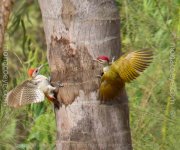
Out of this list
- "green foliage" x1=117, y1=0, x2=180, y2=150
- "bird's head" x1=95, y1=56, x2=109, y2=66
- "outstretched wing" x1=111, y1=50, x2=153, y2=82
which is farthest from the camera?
"green foliage" x1=117, y1=0, x2=180, y2=150

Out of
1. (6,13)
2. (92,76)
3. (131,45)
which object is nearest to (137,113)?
(131,45)

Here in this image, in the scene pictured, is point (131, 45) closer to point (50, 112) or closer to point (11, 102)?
point (50, 112)

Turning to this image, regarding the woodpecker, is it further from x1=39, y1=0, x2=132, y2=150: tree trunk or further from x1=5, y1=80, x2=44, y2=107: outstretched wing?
x1=39, y1=0, x2=132, y2=150: tree trunk

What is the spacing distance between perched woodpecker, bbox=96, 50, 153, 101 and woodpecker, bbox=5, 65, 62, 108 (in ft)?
1.15

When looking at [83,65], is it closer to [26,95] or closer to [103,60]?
[103,60]

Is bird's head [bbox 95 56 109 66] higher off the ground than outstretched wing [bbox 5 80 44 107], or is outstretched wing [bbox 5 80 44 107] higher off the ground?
bird's head [bbox 95 56 109 66]

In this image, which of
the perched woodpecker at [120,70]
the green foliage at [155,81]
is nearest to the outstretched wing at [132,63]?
the perched woodpecker at [120,70]

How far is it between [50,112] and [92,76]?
2676 millimetres

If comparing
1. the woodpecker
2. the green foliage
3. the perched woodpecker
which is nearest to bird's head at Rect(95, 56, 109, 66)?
the perched woodpecker

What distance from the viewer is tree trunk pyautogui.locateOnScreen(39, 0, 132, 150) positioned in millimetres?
5086

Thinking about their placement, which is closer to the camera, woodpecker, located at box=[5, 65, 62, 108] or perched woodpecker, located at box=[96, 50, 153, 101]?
perched woodpecker, located at box=[96, 50, 153, 101]

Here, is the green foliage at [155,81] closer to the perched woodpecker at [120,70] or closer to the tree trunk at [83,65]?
the tree trunk at [83,65]

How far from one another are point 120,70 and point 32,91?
0.61 meters

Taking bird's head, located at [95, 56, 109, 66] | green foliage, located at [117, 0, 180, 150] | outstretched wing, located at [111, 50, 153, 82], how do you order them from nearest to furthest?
outstretched wing, located at [111, 50, 153, 82], bird's head, located at [95, 56, 109, 66], green foliage, located at [117, 0, 180, 150]
